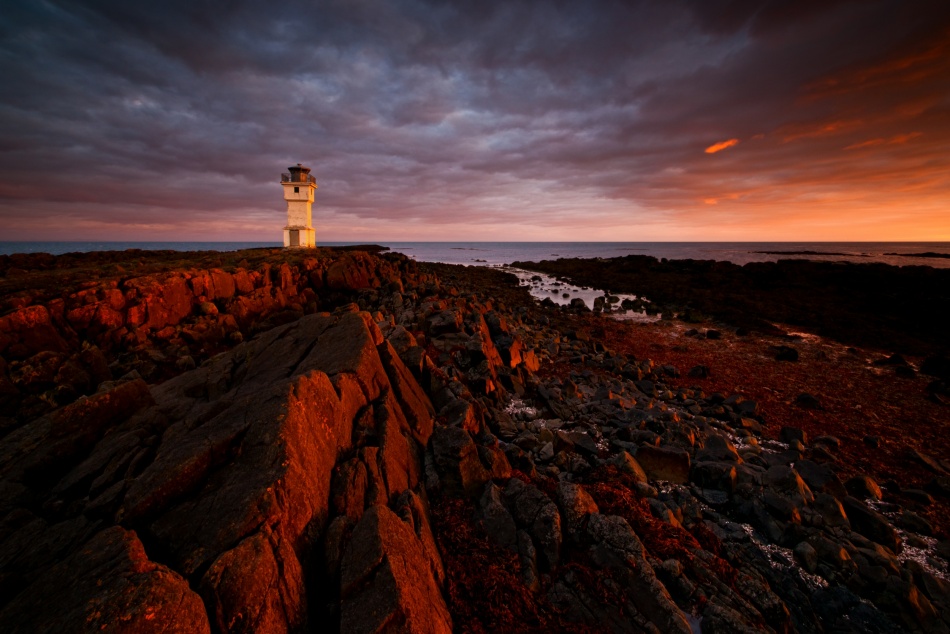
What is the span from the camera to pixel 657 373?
1931 cm

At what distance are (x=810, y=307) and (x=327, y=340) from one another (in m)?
48.1

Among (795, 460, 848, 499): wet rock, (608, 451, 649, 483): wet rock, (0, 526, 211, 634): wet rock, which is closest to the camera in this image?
(0, 526, 211, 634): wet rock

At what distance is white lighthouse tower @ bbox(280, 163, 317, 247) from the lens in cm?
4731

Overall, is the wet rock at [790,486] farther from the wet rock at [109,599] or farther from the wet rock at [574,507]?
the wet rock at [109,599]

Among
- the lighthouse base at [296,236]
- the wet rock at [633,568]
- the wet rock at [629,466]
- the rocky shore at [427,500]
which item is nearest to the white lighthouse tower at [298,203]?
the lighthouse base at [296,236]

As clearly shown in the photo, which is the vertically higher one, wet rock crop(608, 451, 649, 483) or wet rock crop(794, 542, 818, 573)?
wet rock crop(608, 451, 649, 483)

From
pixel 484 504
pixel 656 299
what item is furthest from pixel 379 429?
pixel 656 299

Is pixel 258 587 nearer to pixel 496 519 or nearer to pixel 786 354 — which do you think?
pixel 496 519

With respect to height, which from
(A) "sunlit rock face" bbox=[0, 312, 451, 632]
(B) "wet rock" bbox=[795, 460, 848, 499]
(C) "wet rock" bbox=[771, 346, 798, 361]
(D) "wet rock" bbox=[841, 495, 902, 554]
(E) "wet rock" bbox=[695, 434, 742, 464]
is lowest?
(D) "wet rock" bbox=[841, 495, 902, 554]

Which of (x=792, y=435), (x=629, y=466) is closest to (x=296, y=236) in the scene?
(x=629, y=466)

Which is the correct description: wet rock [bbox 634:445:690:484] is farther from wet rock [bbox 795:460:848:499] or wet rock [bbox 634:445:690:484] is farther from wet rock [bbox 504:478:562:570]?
wet rock [bbox 504:478:562:570]

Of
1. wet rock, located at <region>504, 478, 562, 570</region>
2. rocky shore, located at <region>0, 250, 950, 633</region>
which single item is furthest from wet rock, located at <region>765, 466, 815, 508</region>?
wet rock, located at <region>504, 478, 562, 570</region>

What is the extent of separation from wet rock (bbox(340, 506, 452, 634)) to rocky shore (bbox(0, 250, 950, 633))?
0.03 meters

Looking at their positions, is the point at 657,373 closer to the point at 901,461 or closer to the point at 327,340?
the point at 901,461
